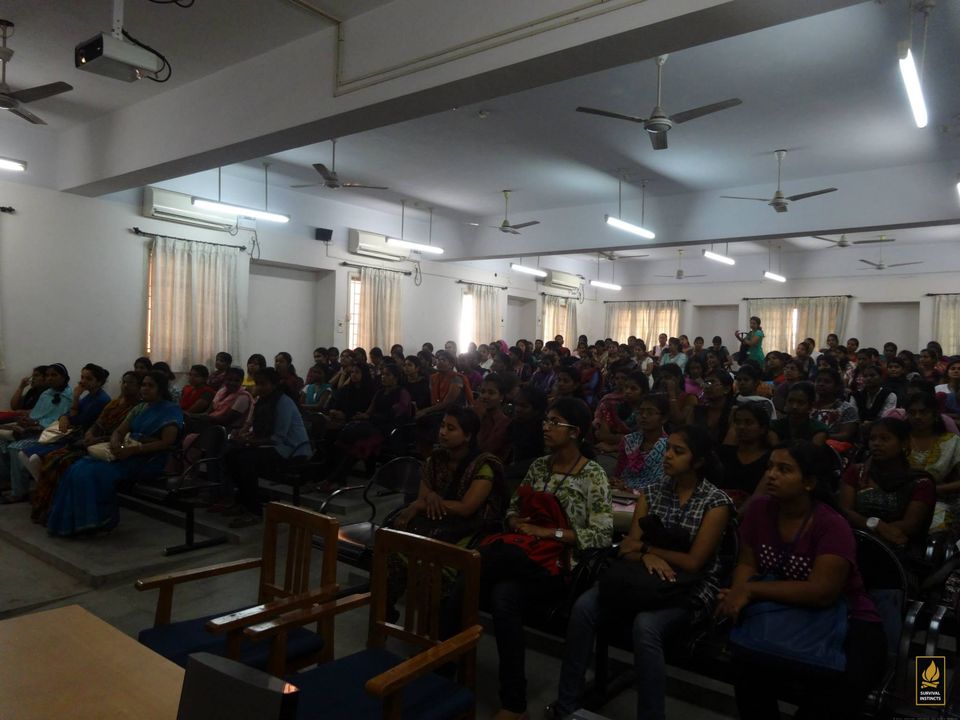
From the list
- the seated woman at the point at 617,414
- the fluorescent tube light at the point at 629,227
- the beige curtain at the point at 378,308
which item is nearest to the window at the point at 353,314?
the beige curtain at the point at 378,308

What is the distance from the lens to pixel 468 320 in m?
12.5

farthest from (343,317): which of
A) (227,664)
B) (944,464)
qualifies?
(227,664)

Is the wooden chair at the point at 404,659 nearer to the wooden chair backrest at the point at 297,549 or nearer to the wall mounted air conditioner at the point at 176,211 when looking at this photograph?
the wooden chair backrest at the point at 297,549

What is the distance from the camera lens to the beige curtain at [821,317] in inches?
512

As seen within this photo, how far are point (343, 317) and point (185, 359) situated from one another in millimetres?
2599

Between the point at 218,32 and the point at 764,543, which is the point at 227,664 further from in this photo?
the point at 218,32

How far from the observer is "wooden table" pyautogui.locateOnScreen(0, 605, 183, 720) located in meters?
1.29

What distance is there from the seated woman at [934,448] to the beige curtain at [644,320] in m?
12.1

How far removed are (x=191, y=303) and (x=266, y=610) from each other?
7095mm

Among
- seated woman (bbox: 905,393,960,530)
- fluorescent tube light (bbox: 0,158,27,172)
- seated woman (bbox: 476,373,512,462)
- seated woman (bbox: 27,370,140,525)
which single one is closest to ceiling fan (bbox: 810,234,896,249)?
seated woman (bbox: 905,393,960,530)

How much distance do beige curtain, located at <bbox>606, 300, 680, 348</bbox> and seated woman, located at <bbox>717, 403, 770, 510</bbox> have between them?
1244 cm

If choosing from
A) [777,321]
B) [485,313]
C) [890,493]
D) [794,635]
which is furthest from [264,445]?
[777,321]

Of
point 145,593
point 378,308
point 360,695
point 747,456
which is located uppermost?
point 378,308

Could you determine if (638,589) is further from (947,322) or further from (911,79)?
(947,322)
